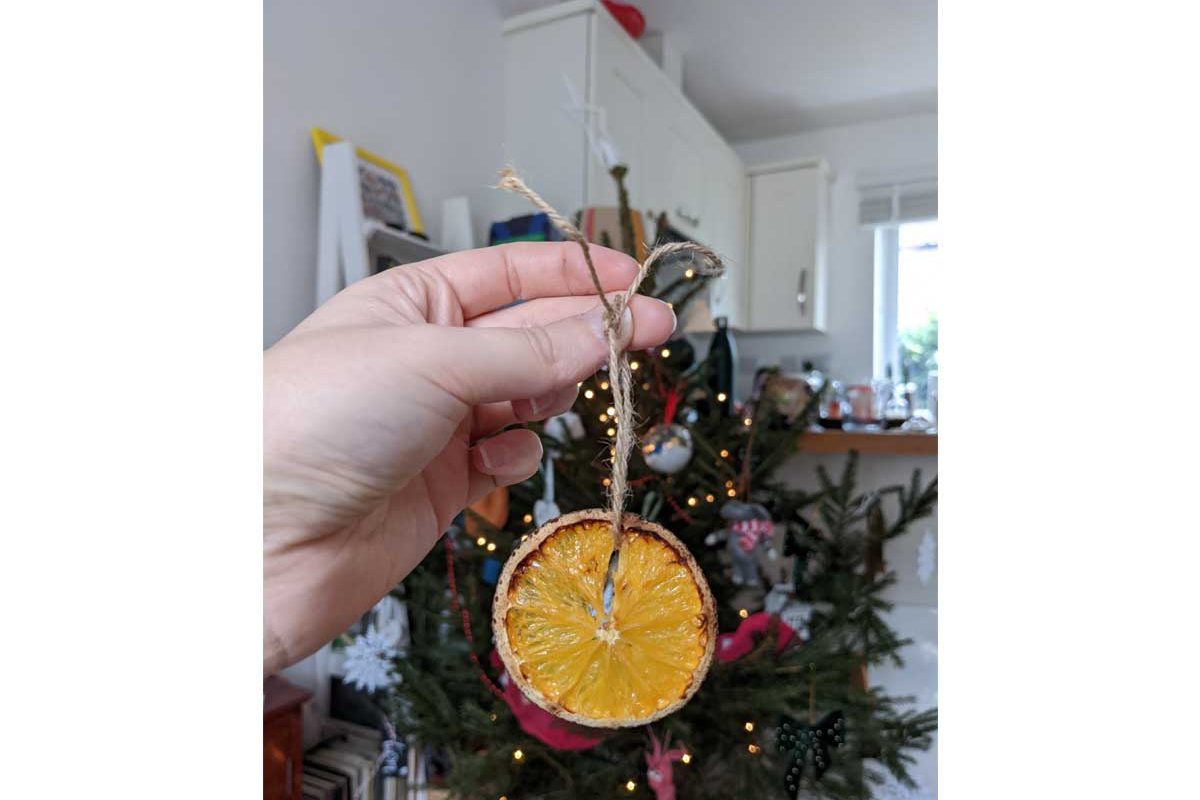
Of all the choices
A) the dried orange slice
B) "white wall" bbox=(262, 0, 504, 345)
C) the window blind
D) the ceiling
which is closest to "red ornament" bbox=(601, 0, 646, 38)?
the ceiling

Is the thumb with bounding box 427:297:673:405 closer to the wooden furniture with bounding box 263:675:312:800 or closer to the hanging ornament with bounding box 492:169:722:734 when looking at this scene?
the hanging ornament with bounding box 492:169:722:734

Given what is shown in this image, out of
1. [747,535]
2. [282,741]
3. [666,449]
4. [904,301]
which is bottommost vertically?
[282,741]

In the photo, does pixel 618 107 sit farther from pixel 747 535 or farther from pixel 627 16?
pixel 747 535

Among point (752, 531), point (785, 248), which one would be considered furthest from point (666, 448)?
point (785, 248)

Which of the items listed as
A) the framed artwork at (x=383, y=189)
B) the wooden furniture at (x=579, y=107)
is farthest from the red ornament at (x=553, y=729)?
the wooden furniture at (x=579, y=107)
